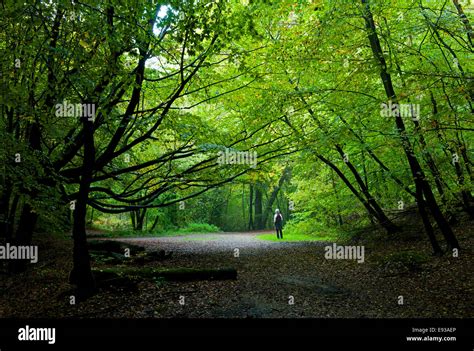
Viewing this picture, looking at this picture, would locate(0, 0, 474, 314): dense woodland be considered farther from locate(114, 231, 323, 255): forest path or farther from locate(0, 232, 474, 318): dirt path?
locate(114, 231, 323, 255): forest path

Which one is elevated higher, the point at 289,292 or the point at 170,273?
the point at 170,273

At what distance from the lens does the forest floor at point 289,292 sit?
20.5ft

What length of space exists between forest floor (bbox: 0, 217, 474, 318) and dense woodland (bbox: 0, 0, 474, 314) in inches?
28.8

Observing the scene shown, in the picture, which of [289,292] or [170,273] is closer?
[289,292]

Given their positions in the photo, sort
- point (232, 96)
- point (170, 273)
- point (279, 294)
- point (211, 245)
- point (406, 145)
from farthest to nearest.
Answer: point (211, 245)
point (232, 96)
point (170, 273)
point (406, 145)
point (279, 294)

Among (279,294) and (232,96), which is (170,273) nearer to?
(279,294)

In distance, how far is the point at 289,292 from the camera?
764cm

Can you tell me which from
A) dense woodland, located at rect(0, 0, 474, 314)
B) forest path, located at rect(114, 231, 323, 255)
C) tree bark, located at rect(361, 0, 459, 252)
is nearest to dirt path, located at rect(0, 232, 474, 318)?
dense woodland, located at rect(0, 0, 474, 314)

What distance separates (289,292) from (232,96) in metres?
5.52

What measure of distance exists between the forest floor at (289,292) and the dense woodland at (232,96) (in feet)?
2.40

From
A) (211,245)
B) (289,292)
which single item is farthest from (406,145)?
(211,245)

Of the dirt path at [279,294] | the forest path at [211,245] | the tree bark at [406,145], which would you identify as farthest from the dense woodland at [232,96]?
the forest path at [211,245]

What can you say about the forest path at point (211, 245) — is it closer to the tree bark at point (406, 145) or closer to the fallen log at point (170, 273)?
the fallen log at point (170, 273)

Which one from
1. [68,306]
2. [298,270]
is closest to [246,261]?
[298,270]
